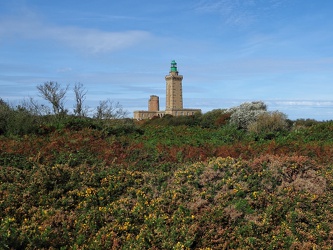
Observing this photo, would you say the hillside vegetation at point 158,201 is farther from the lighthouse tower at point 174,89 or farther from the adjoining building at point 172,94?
the lighthouse tower at point 174,89

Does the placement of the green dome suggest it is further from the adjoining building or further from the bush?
the bush

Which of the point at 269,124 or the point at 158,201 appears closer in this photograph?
the point at 158,201

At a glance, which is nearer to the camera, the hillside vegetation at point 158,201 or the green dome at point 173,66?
the hillside vegetation at point 158,201

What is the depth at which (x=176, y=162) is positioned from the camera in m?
10.1

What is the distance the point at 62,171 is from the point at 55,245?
2.51 meters

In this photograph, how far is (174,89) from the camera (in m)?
88.0

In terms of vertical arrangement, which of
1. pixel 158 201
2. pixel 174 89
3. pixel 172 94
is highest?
pixel 174 89

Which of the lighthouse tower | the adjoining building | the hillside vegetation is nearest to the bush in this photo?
the hillside vegetation

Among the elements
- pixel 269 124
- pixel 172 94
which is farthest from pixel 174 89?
pixel 269 124

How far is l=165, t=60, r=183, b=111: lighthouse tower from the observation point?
8744cm

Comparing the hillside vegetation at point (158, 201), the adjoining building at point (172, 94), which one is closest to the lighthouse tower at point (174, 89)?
the adjoining building at point (172, 94)

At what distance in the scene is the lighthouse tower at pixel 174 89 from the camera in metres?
87.4

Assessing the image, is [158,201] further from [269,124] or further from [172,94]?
[172,94]

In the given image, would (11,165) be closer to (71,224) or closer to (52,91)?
(71,224)
